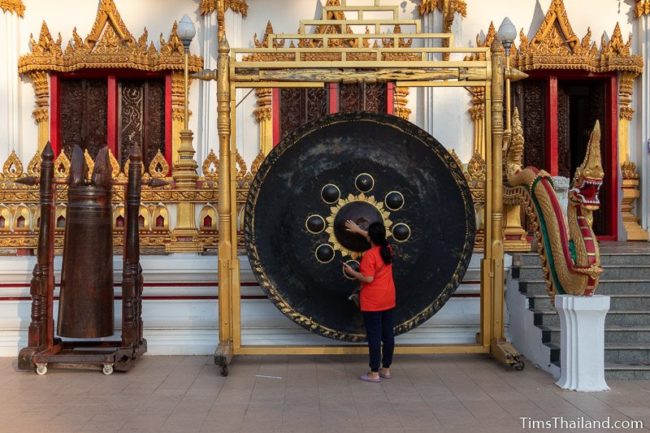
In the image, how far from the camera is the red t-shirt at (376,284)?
655cm

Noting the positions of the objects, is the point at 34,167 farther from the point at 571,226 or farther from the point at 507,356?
the point at 571,226

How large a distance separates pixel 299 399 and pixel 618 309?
3.43 m

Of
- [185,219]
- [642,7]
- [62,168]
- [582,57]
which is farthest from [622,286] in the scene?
[62,168]

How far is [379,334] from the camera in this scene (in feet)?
21.7

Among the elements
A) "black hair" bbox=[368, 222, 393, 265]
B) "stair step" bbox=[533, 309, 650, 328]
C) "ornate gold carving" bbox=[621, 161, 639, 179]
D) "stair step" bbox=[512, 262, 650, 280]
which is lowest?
"stair step" bbox=[533, 309, 650, 328]

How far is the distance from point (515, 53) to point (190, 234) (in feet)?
20.8

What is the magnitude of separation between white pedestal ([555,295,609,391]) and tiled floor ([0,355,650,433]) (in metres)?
0.13

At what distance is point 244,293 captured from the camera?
7887 mm

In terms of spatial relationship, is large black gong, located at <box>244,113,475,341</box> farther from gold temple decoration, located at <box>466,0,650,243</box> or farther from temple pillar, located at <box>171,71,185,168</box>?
temple pillar, located at <box>171,71,185,168</box>

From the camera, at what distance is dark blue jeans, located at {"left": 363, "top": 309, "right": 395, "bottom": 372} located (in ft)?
21.6

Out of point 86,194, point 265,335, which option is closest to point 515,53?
point 265,335

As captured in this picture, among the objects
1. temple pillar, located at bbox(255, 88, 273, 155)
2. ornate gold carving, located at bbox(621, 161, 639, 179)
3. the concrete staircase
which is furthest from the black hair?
ornate gold carving, located at bbox(621, 161, 639, 179)

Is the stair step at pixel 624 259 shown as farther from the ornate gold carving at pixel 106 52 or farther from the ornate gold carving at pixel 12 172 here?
the ornate gold carving at pixel 106 52

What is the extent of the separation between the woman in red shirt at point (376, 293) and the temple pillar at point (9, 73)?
23.4 ft
